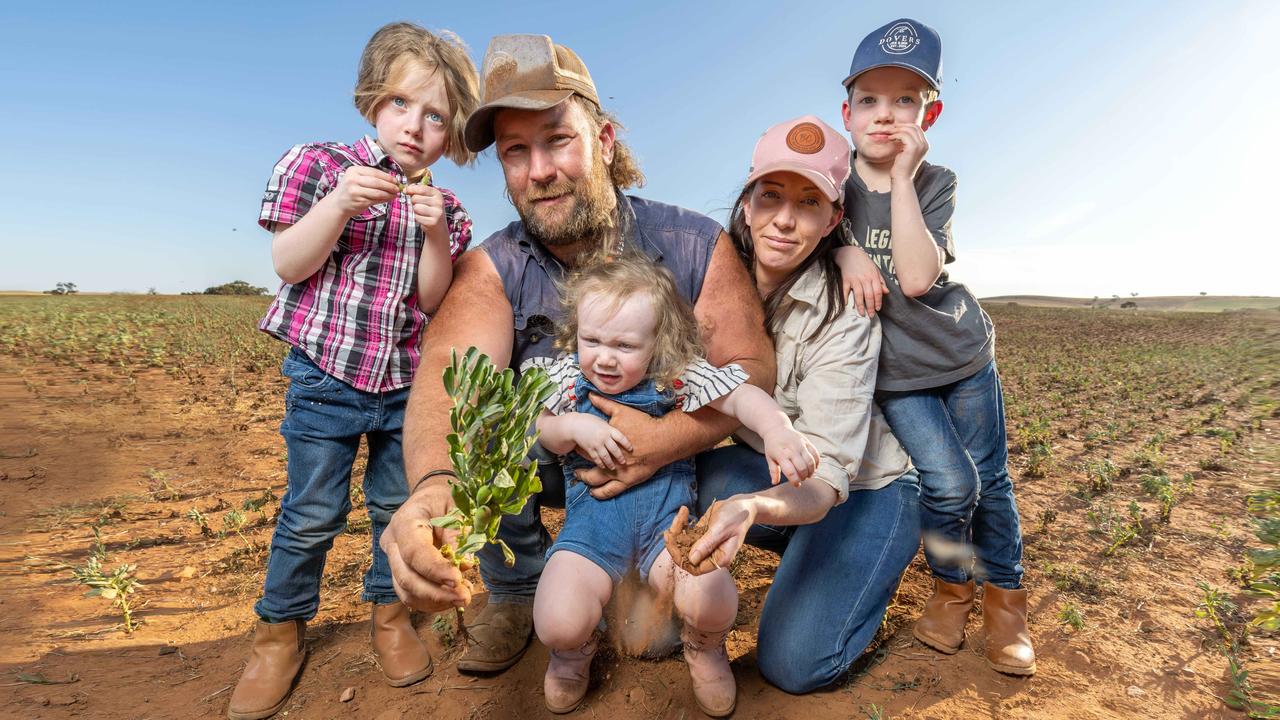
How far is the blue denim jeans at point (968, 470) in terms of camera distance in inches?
108

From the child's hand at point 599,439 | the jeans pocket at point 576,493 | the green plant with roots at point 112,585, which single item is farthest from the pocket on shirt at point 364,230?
the green plant with roots at point 112,585

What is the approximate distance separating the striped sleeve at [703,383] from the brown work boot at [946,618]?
1445mm

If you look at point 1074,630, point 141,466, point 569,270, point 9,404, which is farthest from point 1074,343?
point 9,404

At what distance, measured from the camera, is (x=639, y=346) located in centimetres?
235

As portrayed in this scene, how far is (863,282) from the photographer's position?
258cm

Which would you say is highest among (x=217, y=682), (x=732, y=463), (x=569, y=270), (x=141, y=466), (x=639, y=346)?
(x=569, y=270)

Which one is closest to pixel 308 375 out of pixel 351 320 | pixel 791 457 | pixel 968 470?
pixel 351 320

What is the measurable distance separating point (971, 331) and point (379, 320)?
2509 millimetres

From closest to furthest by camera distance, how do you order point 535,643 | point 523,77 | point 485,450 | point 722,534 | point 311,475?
point 485,450
point 722,534
point 311,475
point 523,77
point 535,643

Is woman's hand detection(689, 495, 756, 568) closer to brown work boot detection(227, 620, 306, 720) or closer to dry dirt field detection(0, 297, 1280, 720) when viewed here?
dry dirt field detection(0, 297, 1280, 720)

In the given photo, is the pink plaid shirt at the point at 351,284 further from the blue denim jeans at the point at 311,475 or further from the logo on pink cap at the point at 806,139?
the logo on pink cap at the point at 806,139

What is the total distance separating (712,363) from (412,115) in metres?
1.58

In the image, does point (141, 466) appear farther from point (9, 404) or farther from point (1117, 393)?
point (1117, 393)

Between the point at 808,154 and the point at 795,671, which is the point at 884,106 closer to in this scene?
the point at 808,154
